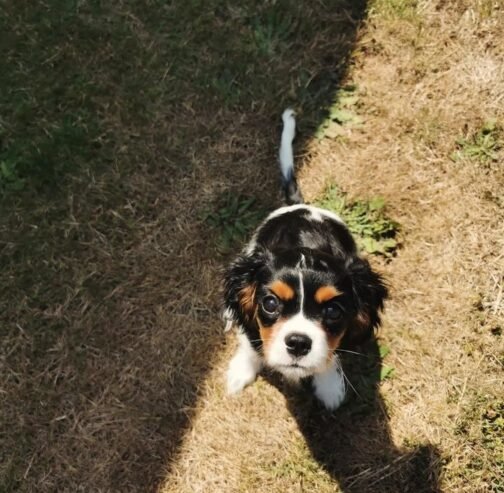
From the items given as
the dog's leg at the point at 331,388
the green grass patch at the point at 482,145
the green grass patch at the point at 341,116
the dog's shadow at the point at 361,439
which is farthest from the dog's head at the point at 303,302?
the green grass patch at the point at 482,145

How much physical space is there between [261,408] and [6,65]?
111 inches

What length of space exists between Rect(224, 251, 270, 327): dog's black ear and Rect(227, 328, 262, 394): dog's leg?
1.66ft

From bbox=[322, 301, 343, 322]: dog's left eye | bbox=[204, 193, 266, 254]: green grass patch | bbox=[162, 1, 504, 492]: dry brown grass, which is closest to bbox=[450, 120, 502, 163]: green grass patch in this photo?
bbox=[162, 1, 504, 492]: dry brown grass

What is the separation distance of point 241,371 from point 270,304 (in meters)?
0.96

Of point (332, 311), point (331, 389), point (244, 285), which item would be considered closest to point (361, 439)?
point (331, 389)

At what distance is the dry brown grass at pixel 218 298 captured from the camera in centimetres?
378

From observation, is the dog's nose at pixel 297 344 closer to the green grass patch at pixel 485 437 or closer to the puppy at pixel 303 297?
the puppy at pixel 303 297

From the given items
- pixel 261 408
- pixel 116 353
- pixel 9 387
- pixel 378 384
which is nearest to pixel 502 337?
pixel 378 384

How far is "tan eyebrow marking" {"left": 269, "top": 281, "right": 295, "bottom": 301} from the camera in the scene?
2.96m

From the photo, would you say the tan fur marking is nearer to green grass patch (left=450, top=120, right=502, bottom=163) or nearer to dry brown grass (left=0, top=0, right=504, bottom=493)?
dry brown grass (left=0, top=0, right=504, bottom=493)

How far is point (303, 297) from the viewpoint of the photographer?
2.96m

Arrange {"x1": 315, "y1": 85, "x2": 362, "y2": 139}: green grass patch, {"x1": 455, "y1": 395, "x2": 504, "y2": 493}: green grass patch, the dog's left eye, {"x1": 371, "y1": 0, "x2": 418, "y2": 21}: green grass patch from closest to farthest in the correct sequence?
the dog's left eye, {"x1": 455, "y1": 395, "x2": 504, "y2": 493}: green grass patch, {"x1": 315, "y1": 85, "x2": 362, "y2": 139}: green grass patch, {"x1": 371, "y1": 0, "x2": 418, "y2": 21}: green grass patch

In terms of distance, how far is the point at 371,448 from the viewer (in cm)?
378

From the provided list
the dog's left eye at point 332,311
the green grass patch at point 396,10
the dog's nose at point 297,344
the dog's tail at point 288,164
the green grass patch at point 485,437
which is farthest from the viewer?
the green grass patch at point 396,10
